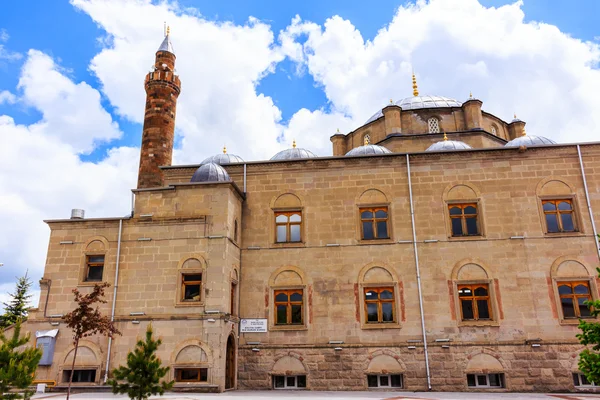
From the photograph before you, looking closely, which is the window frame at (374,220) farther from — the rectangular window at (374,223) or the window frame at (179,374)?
the window frame at (179,374)

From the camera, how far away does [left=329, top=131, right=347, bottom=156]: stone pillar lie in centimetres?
2447

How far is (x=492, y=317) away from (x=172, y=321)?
1053 centimetres

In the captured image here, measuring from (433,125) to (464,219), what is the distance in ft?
25.6

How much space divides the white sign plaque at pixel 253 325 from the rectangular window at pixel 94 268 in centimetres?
527

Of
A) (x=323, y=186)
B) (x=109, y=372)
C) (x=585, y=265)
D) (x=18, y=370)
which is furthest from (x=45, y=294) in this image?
(x=585, y=265)

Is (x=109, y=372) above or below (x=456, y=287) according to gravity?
below

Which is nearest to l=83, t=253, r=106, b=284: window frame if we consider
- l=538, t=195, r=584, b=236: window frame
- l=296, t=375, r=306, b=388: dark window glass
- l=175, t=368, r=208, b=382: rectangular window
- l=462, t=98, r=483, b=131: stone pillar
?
l=175, t=368, r=208, b=382: rectangular window

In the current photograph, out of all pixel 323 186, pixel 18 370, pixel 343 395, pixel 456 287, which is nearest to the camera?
pixel 18 370

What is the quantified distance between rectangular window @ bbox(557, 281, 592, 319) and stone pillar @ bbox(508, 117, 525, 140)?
10.8 metres

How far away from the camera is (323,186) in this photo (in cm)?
1714

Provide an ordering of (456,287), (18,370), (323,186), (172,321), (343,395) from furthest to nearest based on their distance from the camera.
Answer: (323,186)
(456,287)
(172,321)
(343,395)
(18,370)

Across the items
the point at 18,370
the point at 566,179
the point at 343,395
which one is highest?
the point at 566,179

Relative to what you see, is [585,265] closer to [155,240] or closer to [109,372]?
[155,240]

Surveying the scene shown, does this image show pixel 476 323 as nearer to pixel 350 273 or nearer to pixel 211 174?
pixel 350 273
